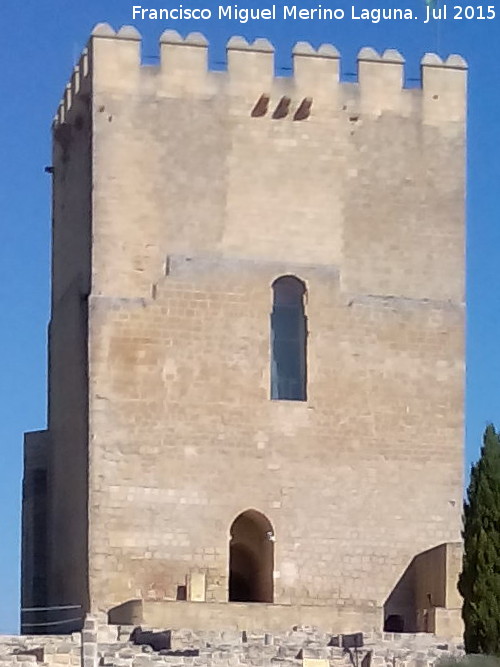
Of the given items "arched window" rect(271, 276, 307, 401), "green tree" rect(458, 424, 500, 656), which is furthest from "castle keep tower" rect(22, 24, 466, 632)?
"green tree" rect(458, 424, 500, 656)

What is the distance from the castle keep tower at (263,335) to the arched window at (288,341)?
24mm

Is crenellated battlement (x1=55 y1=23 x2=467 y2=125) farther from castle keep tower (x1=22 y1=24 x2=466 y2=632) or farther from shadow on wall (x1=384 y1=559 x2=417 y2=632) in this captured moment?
shadow on wall (x1=384 y1=559 x2=417 y2=632)

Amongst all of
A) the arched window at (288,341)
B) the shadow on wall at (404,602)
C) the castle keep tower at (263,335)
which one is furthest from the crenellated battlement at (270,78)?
the shadow on wall at (404,602)

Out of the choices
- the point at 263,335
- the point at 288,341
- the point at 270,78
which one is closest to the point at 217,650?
the point at 263,335

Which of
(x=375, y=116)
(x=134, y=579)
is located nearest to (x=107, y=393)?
(x=134, y=579)

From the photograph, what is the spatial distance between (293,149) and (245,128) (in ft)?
2.26

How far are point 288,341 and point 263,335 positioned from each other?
40 cm

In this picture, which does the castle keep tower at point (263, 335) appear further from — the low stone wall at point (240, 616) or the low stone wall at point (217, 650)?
the low stone wall at point (217, 650)

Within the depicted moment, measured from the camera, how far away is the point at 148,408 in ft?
90.5

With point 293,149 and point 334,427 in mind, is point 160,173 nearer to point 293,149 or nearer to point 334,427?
point 293,149

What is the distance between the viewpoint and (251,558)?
28859 mm

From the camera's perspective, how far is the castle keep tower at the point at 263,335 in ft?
90.1

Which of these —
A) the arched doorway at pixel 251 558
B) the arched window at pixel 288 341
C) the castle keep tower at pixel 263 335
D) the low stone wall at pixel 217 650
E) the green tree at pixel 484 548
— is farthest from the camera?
the arched window at pixel 288 341

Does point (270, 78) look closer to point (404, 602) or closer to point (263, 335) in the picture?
point (263, 335)
